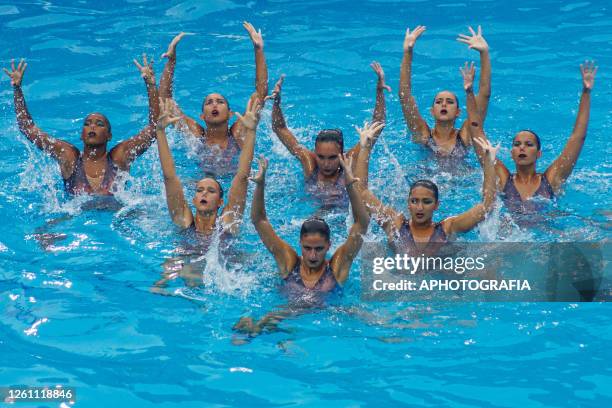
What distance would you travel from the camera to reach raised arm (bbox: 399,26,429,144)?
10.4 m

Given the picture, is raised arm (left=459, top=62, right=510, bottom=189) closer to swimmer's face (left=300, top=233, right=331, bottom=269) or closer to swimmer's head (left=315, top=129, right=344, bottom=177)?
swimmer's head (left=315, top=129, right=344, bottom=177)

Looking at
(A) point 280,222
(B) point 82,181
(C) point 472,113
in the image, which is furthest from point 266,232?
(B) point 82,181

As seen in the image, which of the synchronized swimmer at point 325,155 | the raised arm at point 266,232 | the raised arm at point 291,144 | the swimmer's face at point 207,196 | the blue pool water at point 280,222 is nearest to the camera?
the blue pool water at point 280,222

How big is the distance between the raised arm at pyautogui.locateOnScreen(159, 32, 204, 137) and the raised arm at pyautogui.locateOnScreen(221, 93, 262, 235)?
1.53 metres

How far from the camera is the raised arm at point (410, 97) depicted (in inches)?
409

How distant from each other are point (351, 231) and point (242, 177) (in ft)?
4.00

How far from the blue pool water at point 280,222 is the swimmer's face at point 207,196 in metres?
0.49

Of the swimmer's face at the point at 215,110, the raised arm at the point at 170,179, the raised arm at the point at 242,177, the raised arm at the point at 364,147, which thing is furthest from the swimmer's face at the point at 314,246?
Answer: the swimmer's face at the point at 215,110

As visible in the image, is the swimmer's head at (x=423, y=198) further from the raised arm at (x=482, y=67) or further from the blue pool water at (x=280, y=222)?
the raised arm at (x=482, y=67)

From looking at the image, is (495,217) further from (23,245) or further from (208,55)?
(208,55)

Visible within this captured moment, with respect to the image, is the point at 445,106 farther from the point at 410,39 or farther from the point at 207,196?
the point at 207,196

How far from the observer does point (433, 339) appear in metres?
7.64

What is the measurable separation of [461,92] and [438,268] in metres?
4.46

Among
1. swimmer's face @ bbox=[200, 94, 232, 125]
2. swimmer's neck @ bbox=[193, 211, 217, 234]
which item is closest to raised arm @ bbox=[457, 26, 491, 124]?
swimmer's face @ bbox=[200, 94, 232, 125]
